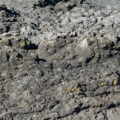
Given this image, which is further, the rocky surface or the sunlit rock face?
the sunlit rock face

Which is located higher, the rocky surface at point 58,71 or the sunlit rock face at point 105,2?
the sunlit rock face at point 105,2

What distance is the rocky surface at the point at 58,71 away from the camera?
24.1ft

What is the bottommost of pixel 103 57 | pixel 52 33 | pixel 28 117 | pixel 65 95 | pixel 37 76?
pixel 28 117

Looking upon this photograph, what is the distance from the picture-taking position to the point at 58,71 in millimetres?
8039

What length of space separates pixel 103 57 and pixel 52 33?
2373 millimetres

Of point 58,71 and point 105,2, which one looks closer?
point 58,71

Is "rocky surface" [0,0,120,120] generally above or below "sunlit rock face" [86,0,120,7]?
below

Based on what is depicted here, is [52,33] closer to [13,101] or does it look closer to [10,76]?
[10,76]

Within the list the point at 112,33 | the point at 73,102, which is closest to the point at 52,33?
the point at 112,33

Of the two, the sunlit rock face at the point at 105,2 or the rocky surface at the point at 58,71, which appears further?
the sunlit rock face at the point at 105,2

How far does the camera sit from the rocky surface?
736 cm

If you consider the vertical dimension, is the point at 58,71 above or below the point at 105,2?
below

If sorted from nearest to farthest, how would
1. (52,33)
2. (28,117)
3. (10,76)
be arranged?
(28,117) → (10,76) → (52,33)

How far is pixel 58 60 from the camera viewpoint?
832 cm
